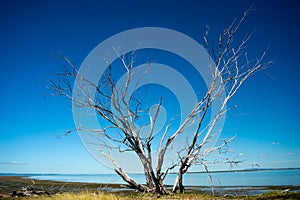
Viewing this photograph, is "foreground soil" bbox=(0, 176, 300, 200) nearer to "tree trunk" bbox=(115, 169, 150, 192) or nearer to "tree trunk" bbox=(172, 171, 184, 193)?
"tree trunk" bbox=(115, 169, 150, 192)

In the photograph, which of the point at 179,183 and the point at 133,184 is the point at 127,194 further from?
the point at 179,183

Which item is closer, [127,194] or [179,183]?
[179,183]

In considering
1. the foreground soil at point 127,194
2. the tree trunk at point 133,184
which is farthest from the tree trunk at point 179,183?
the tree trunk at point 133,184

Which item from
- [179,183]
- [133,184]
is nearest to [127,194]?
[133,184]

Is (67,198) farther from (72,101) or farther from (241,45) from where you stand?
(241,45)

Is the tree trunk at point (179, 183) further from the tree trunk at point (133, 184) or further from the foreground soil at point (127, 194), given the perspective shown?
the tree trunk at point (133, 184)

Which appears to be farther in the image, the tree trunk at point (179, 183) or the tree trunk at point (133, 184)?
the tree trunk at point (179, 183)

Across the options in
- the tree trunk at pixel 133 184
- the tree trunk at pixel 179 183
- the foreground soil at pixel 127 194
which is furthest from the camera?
the tree trunk at pixel 179 183

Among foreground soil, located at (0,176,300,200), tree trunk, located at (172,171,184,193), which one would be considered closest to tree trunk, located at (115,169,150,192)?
foreground soil, located at (0,176,300,200)

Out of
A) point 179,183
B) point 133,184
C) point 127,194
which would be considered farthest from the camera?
point 127,194

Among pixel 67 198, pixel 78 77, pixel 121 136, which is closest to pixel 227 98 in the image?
pixel 121 136

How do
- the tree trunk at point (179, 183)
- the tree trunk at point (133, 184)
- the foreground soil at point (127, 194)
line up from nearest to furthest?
the foreground soil at point (127, 194)
the tree trunk at point (133, 184)
the tree trunk at point (179, 183)

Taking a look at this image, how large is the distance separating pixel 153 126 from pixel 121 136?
4.59 feet

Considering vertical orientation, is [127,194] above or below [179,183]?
below
